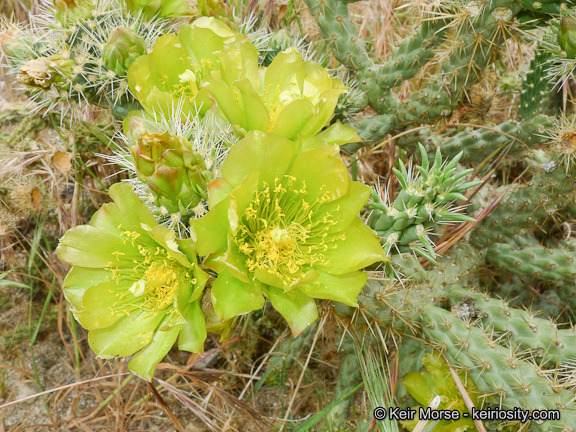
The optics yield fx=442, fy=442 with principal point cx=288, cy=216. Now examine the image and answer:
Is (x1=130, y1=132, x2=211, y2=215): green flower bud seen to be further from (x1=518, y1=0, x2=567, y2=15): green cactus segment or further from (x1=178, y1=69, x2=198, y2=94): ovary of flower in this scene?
(x1=518, y1=0, x2=567, y2=15): green cactus segment

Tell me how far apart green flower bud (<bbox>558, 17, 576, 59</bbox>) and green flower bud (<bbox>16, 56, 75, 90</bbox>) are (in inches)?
48.7

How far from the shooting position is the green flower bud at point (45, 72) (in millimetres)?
1042

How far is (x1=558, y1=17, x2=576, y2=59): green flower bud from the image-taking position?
1.10 m

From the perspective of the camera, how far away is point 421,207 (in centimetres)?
92

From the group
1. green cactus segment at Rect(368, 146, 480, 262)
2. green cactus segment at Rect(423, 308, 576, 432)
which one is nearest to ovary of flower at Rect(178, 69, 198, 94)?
green cactus segment at Rect(368, 146, 480, 262)

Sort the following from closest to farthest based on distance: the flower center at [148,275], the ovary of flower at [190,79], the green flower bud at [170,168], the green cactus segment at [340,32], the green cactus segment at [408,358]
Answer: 1. the green flower bud at [170,168]
2. the flower center at [148,275]
3. the ovary of flower at [190,79]
4. the green cactus segment at [408,358]
5. the green cactus segment at [340,32]

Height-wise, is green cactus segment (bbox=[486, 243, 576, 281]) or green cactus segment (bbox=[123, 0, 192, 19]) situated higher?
green cactus segment (bbox=[123, 0, 192, 19])

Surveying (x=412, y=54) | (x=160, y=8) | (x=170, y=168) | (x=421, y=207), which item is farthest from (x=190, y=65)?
(x=412, y=54)

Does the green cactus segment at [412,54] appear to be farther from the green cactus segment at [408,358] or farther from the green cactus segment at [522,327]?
the green cactus segment at [408,358]

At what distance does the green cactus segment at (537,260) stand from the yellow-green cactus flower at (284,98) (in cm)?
93

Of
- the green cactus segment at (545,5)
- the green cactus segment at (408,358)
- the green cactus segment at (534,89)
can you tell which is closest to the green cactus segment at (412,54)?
the green cactus segment at (545,5)

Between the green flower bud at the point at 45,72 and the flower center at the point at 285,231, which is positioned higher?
the green flower bud at the point at 45,72

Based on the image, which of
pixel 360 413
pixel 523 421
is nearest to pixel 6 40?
pixel 360 413

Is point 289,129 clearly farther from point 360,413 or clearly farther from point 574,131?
point 360,413
